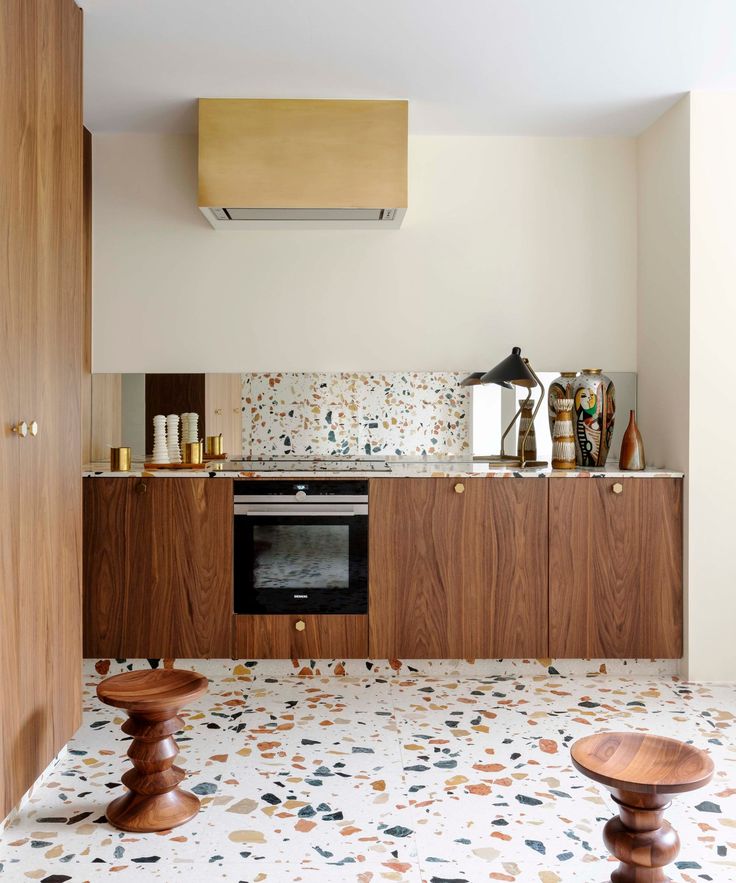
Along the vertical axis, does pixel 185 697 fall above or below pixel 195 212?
below

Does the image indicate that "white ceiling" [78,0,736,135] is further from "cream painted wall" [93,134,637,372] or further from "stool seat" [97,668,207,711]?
"stool seat" [97,668,207,711]

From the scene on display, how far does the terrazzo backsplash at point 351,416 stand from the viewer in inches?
155

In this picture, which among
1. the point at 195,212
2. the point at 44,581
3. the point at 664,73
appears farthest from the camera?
the point at 195,212

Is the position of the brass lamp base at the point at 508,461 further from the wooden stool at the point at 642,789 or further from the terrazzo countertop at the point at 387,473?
the wooden stool at the point at 642,789

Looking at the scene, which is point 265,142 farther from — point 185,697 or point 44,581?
point 185,697

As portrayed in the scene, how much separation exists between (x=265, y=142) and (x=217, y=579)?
189 cm

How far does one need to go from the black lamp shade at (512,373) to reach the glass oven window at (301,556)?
3.15ft

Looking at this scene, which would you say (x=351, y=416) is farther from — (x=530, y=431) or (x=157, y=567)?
(x=157, y=567)

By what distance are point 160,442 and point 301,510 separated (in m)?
0.81

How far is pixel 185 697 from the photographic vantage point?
2238mm

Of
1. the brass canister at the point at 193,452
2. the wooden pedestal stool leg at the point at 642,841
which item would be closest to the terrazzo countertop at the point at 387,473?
the brass canister at the point at 193,452

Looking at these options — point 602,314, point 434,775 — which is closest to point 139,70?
point 602,314

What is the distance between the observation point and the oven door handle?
3.45 meters

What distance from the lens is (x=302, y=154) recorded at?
11.6ft
